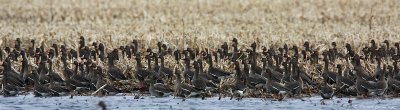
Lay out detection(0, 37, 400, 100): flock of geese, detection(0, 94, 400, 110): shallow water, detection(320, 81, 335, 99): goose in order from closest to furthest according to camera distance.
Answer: detection(0, 94, 400, 110): shallow water < detection(320, 81, 335, 99): goose < detection(0, 37, 400, 100): flock of geese

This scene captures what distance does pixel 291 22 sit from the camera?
33.8 meters

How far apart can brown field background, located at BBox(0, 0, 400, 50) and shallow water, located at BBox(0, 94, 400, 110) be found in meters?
6.80

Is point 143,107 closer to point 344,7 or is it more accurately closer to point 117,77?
point 117,77

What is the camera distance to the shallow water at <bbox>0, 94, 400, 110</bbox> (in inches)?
709

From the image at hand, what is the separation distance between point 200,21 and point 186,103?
52.6 ft

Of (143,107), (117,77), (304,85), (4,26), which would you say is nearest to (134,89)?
(117,77)

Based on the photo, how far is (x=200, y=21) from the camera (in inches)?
1357

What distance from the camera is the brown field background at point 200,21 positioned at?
27625 millimetres

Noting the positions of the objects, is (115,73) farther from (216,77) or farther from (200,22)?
(200,22)

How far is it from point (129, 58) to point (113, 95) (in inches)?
142

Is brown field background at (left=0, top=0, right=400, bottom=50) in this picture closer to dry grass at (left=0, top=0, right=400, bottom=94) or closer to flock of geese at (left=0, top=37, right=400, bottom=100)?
dry grass at (left=0, top=0, right=400, bottom=94)

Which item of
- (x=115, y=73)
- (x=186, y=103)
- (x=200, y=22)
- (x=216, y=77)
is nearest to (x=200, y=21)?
(x=200, y=22)

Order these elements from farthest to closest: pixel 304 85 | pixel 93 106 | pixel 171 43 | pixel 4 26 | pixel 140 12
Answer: pixel 140 12, pixel 4 26, pixel 171 43, pixel 304 85, pixel 93 106

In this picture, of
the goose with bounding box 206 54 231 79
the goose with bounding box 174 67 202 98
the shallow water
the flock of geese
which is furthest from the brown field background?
the shallow water
